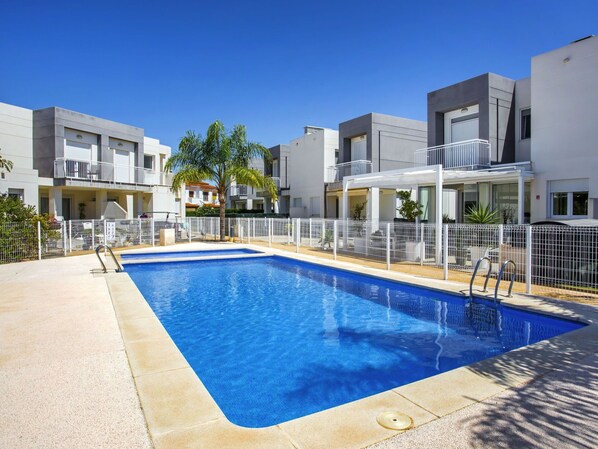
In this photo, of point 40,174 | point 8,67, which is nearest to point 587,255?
point 8,67

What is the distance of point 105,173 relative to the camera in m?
24.3

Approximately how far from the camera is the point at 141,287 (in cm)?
1080

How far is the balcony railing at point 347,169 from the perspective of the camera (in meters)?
24.9

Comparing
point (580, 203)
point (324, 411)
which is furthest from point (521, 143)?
point (324, 411)

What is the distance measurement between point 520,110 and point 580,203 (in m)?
5.62

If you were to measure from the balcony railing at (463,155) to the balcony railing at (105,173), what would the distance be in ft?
61.5

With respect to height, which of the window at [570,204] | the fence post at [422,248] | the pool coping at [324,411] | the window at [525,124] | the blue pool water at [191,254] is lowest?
the pool coping at [324,411]

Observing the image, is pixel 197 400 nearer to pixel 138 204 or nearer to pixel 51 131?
pixel 51 131

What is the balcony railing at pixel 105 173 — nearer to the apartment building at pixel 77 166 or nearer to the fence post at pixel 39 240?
the apartment building at pixel 77 166

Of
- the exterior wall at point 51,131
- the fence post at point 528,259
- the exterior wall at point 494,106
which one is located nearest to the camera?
the fence post at point 528,259

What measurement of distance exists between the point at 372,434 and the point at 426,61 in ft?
52.5

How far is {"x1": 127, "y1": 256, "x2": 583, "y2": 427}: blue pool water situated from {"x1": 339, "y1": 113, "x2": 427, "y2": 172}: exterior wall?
597 inches

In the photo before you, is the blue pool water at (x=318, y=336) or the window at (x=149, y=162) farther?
the window at (x=149, y=162)

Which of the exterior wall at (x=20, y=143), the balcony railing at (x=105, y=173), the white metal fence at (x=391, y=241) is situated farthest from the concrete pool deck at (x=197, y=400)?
the balcony railing at (x=105, y=173)
